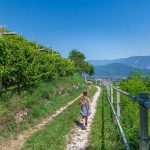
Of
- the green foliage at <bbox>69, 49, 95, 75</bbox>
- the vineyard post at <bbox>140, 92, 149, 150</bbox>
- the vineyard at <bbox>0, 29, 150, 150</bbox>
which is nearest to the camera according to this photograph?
the vineyard post at <bbox>140, 92, 149, 150</bbox>

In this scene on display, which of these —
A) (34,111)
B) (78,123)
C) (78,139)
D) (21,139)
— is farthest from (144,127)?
(34,111)

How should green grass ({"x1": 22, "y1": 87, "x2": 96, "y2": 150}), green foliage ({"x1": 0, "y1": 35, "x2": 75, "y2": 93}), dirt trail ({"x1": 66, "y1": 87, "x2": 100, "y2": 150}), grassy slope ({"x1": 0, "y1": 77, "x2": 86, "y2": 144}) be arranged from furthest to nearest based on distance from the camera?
green foliage ({"x1": 0, "y1": 35, "x2": 75, "y2": 93}) < grassy slope ({"x1": 0, "y1": 77, "x2": 86, "y2": 144}) < dirt trail ({"x1": 66, "y1": 87, "x2": 100, "y2": 150}) < green grass ({"x1": 22, "y1": 87, "x2": 96, "y2": 150})

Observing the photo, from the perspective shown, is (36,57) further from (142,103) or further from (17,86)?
(142,103)

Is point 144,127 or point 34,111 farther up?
point 144,127

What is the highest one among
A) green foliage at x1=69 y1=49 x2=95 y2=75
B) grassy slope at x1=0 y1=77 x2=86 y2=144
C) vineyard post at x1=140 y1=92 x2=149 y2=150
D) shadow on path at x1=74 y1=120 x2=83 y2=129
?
green foliage at x1=69 y1=49 x2=95 y2=75

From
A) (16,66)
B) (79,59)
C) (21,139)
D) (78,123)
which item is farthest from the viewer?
(79,59)

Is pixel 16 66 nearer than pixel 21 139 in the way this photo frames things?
No

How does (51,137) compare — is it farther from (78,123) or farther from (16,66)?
(16,66)

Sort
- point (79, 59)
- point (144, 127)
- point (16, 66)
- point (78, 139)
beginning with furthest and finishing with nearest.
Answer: point (79, 59) < point (16, 66) < point (78, 139) < point (144, 127)

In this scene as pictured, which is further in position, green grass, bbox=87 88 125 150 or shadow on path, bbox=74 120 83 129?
shadow on path, bbox=74 120 83 129

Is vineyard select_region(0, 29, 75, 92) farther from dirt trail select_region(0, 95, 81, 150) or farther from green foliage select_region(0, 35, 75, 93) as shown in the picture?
dirt trail select_region(0, 95, 81, 150)

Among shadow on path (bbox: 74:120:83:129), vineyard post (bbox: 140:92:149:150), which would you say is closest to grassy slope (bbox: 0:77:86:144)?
shadow on path (bbox: 74:120:83:129)

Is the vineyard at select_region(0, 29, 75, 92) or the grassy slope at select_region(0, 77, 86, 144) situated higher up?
the vineyard at select_region(0, 29, 75, 92)

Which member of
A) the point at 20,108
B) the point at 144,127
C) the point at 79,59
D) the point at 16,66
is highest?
the point at 79,59
